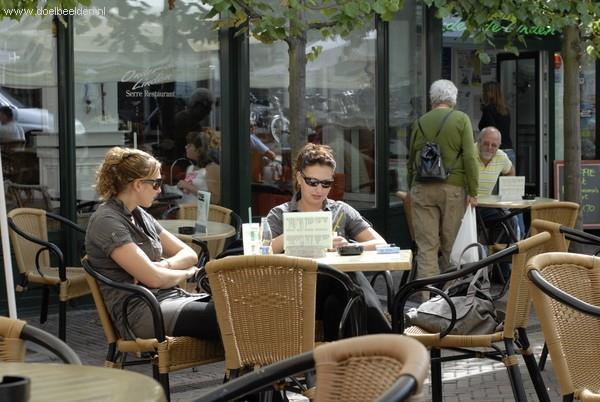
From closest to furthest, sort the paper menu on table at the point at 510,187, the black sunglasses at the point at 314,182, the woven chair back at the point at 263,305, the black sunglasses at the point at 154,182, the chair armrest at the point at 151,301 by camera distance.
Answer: the woven chair back at the point at 263,305
the chair armrest at the point at 151,301
the black sunglasses at the point at 154,182
the black sunglasses at the point at 314,182
the paper menu on table at the point at 510,187

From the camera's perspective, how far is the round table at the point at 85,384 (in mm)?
2912

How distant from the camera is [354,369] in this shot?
9.36ft

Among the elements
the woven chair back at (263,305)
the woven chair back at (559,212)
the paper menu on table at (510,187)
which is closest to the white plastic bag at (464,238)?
the woven chair back at (559,212)

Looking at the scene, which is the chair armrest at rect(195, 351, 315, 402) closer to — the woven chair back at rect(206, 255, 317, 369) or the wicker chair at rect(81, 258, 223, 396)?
the woven chair back at rect(206, 255, 317, 369)

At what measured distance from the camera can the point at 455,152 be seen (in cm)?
912

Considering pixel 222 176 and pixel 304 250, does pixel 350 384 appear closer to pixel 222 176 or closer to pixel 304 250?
pixel 304 250

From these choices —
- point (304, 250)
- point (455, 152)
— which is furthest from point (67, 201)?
point (304, 250)

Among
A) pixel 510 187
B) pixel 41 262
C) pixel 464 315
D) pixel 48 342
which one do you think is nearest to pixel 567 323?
pixel 464 315

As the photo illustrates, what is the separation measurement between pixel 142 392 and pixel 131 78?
6848mm

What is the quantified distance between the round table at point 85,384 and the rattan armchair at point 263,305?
5.20ft

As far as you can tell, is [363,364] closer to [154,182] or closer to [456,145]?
[154,182]

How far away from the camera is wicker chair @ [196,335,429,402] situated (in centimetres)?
271

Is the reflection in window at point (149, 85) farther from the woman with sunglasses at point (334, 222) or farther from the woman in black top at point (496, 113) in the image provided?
the woman in black top at point (496, 113)

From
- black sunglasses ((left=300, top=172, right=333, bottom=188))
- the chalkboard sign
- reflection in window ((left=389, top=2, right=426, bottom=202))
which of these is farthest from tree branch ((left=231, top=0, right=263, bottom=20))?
the chalkboard sign
